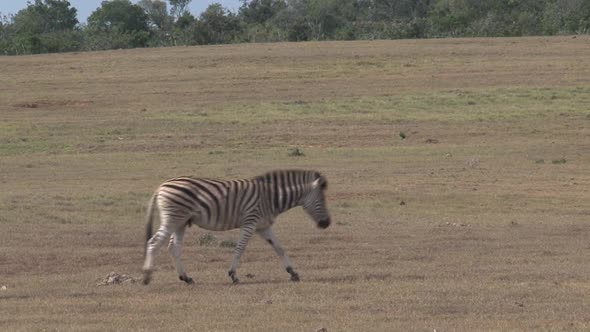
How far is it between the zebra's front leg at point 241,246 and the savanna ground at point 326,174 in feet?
0.52

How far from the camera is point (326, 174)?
86.1 feet

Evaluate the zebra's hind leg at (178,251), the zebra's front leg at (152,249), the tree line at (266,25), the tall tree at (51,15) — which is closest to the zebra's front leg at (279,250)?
the zebra's hind leg at (178,251)

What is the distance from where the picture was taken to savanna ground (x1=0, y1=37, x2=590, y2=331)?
1137 cm

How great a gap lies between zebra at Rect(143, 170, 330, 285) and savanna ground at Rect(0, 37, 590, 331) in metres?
0.42

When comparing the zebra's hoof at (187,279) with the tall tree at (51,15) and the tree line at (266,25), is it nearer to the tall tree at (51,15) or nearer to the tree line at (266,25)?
the tree line at (266,25)

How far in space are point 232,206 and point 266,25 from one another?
64.0 metres

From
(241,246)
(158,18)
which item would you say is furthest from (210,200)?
(158,18)

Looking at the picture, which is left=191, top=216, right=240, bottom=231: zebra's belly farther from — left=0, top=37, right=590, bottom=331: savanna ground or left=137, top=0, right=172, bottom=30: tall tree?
left=137, top=0, right=172, bottom=30: tall tree

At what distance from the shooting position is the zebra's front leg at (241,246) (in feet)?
42.0

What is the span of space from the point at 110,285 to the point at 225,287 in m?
1.22

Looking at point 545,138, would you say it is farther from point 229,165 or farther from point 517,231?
point 517,231

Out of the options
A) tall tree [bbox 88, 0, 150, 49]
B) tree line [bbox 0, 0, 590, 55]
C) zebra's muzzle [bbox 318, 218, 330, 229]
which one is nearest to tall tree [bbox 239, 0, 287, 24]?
tree line [bbox 0, 0, 590, 55]

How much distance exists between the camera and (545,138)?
32656 millimetres

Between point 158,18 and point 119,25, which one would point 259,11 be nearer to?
point 158,18
